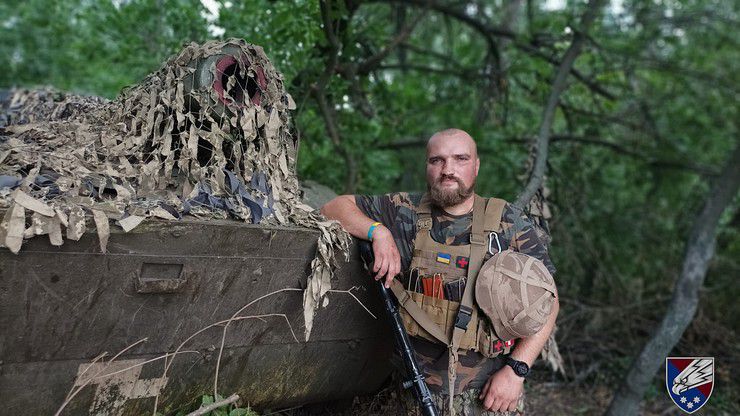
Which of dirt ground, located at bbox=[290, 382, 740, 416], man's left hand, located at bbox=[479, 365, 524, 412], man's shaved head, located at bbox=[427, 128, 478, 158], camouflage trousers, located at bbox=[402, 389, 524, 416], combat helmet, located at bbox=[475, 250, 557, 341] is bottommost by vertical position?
dirt ground, located at bbox=[290, 382, 740, 416]

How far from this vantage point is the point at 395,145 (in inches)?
297

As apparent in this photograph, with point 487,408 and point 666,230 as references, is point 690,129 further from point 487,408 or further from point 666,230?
point 487,408

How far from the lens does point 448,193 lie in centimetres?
319

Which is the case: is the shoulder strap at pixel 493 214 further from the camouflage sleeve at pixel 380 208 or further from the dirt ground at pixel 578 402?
the dirt ground at pixel 578 402

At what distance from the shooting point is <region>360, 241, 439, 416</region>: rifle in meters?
2.92

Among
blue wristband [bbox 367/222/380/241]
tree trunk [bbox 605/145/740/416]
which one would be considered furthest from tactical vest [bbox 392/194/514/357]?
tree trunk [bbox 605/145/740/416]

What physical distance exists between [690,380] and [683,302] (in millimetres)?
2831

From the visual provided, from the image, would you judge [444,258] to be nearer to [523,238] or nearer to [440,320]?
[440,320]

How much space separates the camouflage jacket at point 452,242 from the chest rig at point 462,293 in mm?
56

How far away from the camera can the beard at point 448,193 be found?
10.5ft

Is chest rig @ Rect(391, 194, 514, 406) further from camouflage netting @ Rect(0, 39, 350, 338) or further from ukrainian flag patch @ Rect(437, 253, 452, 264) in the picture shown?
camouflage netting @ Rect(0, 39, 350, 338)

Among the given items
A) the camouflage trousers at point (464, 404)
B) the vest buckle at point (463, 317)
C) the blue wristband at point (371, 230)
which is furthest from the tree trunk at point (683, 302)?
the blue wristband at point (371, 230)

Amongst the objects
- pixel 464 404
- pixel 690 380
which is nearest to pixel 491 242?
pixel 464 404

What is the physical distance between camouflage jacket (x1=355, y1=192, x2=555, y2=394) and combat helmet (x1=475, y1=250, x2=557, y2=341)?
0.24m
